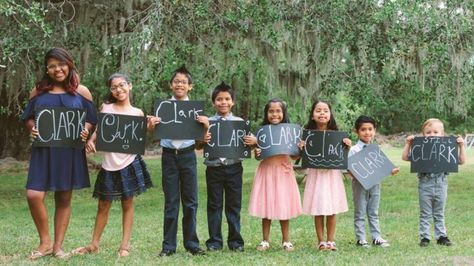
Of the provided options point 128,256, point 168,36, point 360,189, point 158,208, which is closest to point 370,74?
point 168,36

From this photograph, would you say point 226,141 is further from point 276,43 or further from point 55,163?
point 276,43

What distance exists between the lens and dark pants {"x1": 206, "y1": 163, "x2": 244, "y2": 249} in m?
6.04

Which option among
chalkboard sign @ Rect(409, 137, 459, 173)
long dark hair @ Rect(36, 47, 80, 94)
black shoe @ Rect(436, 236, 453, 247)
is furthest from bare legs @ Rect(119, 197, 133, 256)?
black shoe @ Rect(436, 236, 453, 247)

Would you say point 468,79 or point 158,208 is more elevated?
point 468,79

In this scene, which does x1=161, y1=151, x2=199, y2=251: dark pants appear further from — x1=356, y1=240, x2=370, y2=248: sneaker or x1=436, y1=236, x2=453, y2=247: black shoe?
x1=436, y1=236, x2=453, y2=247: black shoe

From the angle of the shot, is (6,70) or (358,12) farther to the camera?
(6,70)

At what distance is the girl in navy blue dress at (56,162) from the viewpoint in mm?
5613

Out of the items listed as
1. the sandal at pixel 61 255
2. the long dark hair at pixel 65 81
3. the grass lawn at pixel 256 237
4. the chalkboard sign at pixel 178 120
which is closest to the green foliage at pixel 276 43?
the grass lawn at pixel 256 237

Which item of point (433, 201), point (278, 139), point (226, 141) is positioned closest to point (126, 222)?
point (226, 141)

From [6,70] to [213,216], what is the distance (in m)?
7.58

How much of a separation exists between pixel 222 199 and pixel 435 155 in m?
2.11

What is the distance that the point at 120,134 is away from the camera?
5668 millimetres

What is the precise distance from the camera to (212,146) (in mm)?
5980

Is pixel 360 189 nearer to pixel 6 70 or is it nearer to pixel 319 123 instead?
pixel 319 123
